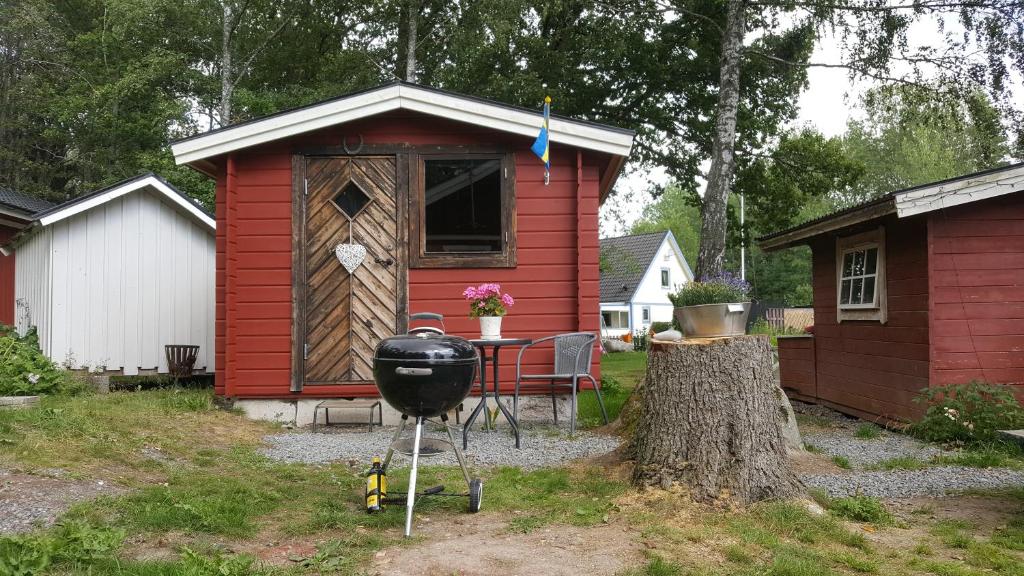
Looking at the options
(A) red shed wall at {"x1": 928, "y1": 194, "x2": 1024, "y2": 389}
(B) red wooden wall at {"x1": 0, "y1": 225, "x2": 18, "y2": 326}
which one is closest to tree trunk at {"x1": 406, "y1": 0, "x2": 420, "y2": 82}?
(B) red wooden wall at {"x1": 0, "y1": 225, "x2": 18, "y2": 326}

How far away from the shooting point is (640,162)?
16.3 m

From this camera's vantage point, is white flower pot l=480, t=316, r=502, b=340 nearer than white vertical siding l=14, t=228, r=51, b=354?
Yes

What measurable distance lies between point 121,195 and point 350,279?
392 cm

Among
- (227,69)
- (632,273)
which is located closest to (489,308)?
(227,69)

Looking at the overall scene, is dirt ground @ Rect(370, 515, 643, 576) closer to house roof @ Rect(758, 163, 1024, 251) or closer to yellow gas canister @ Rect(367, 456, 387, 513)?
yellow gas canister @ Rect(367, 456, 387, 513)

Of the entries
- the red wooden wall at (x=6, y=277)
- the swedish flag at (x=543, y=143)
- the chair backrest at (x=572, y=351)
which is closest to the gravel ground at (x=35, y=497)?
the chair backrest at (x=572, y=351)

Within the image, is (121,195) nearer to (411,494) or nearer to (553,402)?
(553,402)

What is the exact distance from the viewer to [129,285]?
360 inches

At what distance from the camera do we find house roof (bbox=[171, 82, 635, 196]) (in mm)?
6844

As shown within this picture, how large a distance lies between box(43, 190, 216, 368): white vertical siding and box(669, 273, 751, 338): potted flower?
23.5 feet

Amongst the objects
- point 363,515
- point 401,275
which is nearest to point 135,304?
point 401,275

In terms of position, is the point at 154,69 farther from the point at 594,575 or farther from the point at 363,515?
the point at 594,575

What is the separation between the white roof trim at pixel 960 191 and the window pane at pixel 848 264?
1.84 m

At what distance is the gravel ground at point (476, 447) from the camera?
5.19 m
